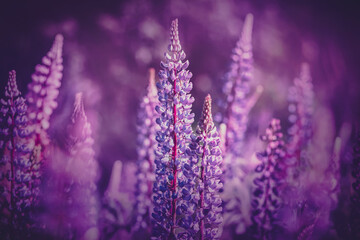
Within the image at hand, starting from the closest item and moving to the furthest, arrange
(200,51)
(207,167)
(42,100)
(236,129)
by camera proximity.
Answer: (207,167), (42,100), (236,129), (200,51)

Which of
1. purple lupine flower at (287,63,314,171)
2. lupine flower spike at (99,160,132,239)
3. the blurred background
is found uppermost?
the blurred background

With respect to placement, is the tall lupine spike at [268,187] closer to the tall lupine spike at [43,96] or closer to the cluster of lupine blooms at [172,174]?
the cluster of lupine blooms at [172,174]

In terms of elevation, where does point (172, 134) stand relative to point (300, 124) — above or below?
below

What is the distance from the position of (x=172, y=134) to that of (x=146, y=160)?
1.31ft

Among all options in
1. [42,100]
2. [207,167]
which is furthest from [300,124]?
[42,100]

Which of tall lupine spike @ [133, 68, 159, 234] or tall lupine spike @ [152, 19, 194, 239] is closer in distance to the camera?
tall lupine spike @ [152, 19, 194, 239]

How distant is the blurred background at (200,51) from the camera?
2.20 meters

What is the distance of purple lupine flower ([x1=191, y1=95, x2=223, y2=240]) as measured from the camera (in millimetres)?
1253

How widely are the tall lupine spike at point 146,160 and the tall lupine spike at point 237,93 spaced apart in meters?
0.41

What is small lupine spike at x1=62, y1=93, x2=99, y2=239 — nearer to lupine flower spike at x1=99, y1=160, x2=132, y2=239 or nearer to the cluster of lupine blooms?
the cluster of lupine blooms

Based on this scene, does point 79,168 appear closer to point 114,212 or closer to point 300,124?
point 114,212

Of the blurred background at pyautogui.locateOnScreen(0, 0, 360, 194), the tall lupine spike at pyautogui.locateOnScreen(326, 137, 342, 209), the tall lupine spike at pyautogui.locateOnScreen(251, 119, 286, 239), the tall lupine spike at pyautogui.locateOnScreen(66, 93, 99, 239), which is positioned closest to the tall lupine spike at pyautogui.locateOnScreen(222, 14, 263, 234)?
the tall lupine spike at pyautogui.locateOnScreen(251, 119, 286, 239)

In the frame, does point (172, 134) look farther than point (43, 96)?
No

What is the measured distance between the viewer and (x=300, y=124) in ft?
6.00
